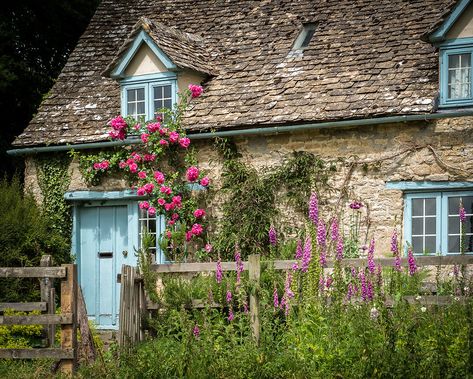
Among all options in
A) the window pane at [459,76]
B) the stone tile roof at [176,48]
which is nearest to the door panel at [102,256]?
the stone tile roof at [176,48]

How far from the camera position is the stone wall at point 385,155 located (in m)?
13.1

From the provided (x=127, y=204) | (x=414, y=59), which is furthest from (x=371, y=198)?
(x=127, y=204)

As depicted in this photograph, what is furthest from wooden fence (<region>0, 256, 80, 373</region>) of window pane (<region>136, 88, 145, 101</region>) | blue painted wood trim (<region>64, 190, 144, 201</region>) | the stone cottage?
window pane (<region>136, 88, 145, 101</region>)

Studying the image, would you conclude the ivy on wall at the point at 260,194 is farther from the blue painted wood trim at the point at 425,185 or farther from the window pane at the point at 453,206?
the window pane at the point at 453,206

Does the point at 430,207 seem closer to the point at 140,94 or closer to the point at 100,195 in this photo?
the point at 140,94

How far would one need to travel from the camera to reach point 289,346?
8070mm

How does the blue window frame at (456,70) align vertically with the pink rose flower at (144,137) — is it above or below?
above

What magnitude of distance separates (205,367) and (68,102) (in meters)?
10.0

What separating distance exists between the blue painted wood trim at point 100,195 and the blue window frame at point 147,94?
1395 mm

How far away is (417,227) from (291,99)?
10.1ft

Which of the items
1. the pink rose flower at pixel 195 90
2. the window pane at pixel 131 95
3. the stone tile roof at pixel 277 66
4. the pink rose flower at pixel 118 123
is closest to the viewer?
the stone tile roof at pixel 277 66

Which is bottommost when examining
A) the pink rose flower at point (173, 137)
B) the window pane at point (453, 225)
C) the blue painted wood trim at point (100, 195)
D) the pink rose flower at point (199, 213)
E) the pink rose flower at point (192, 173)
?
the window pane at point (453, 225)

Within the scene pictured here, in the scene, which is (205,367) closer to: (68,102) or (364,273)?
(364,273)

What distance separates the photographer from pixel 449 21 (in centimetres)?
1338
